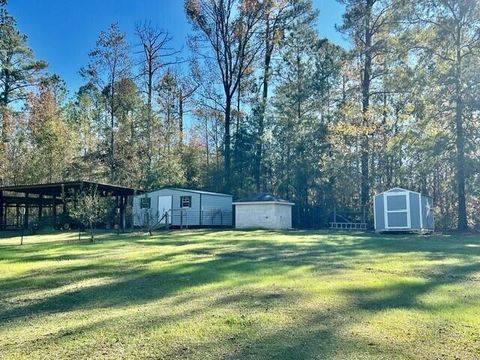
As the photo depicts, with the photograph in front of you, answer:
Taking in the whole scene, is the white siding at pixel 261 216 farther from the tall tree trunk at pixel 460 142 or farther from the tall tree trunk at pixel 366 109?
the tall tree trunk at pixel 460 142

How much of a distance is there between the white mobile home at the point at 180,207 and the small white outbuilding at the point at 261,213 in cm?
157

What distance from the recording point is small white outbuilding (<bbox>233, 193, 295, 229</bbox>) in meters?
24.9

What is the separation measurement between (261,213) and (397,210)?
8.11 metres

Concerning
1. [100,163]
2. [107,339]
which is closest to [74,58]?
[100,163]

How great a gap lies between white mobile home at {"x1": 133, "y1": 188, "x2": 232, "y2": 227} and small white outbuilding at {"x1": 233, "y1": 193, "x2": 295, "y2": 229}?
1.57m

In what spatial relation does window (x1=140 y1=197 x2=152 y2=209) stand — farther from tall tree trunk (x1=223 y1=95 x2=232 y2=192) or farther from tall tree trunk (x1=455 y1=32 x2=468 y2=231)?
tall tree trunk (x1=455 y1=32 x2=468 y2=231)

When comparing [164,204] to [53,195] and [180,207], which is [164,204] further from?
[53,195]

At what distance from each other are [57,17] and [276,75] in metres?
15.5

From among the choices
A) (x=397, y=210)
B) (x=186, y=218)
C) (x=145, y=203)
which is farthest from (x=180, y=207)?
(x=397, y=210)

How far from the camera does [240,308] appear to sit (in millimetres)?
4969

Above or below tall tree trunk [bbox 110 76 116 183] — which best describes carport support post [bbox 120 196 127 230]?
below

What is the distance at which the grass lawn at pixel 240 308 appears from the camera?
143 inches

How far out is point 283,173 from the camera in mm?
30953

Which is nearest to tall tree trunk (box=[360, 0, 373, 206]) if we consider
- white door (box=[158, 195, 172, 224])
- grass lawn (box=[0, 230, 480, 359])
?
white door (box=[158, 195, 172, 224])
